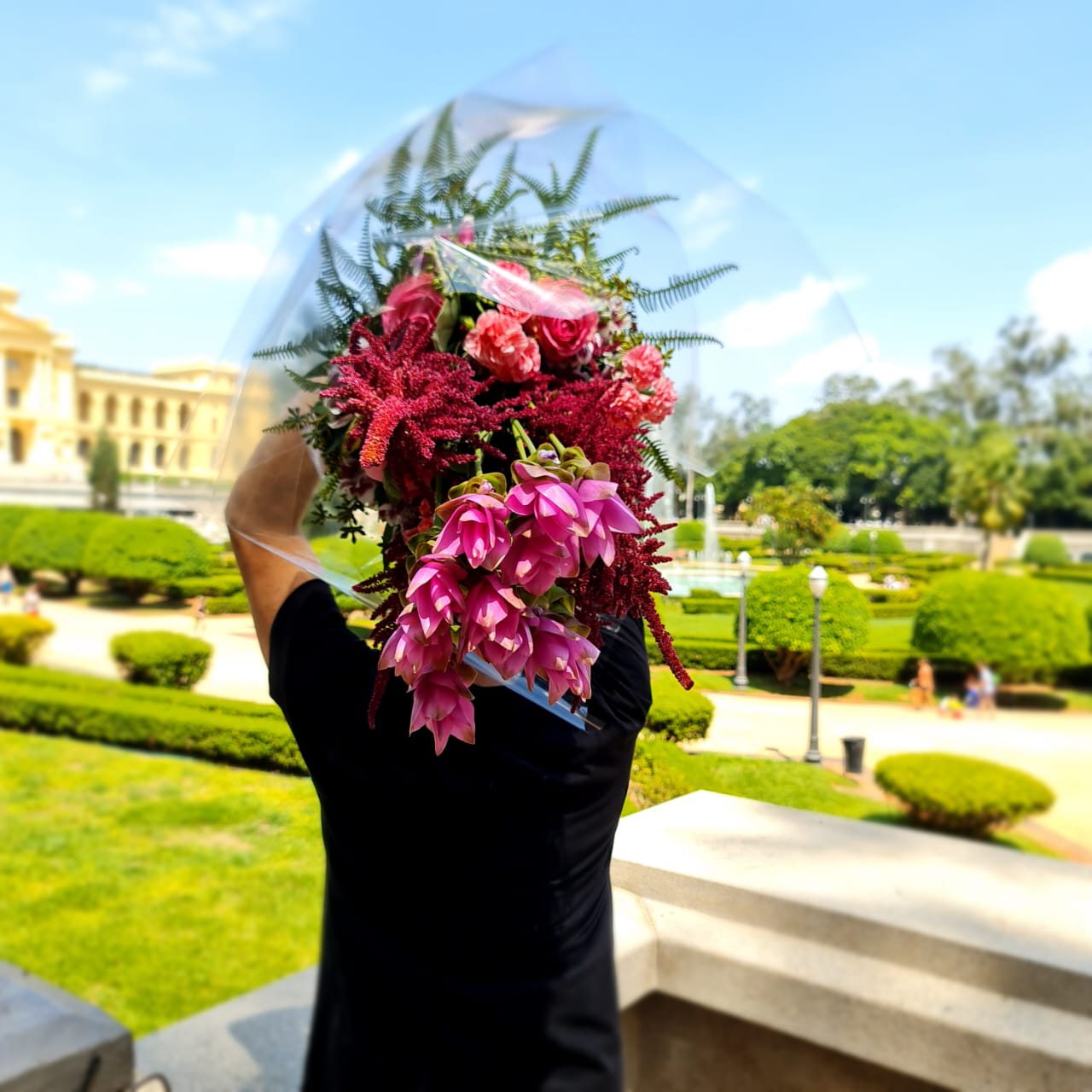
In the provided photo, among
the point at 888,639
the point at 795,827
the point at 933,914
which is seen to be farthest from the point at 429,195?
the point at 888,639

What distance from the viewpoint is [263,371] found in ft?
2.64

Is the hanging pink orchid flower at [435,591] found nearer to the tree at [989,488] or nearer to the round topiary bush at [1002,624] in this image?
the round topiary bush at [1002,624]

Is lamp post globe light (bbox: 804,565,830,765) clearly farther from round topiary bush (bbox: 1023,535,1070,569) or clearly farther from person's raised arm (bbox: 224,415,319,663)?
round topiary bush (bbox: 1023,535,1070,569)

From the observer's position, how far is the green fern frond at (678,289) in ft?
2.58

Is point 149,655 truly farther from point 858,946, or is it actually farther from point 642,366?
point 642,366

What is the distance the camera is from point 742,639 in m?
0.95

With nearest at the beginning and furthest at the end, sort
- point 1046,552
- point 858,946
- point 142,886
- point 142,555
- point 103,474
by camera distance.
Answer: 1. point 858,946
2. point 142,886
3. point 142,555
4. point 103,474
5. point 1046,552

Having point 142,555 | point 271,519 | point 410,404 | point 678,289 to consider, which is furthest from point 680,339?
point 142,555

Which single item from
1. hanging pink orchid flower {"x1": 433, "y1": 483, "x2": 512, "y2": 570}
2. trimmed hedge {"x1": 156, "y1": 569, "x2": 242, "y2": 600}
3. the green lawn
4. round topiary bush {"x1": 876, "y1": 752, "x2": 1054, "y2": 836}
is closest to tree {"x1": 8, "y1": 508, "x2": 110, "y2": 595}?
the green lawn

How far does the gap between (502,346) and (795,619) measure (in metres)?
0.43

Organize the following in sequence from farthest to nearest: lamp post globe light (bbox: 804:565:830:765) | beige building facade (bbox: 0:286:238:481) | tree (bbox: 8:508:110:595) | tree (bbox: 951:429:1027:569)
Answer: beige building facade (bbox: 0:286:238:481) < tree (bbox: 951:429:1027:569) < tree (bbox: 8:508:110:595) < lamp post globe light (bbox: 804:565:830:765)

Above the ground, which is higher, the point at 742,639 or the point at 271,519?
the point at 271,519

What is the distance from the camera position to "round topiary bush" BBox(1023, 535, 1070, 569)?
1762 centimetres

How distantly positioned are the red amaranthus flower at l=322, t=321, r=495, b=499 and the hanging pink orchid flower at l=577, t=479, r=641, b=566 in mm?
115
